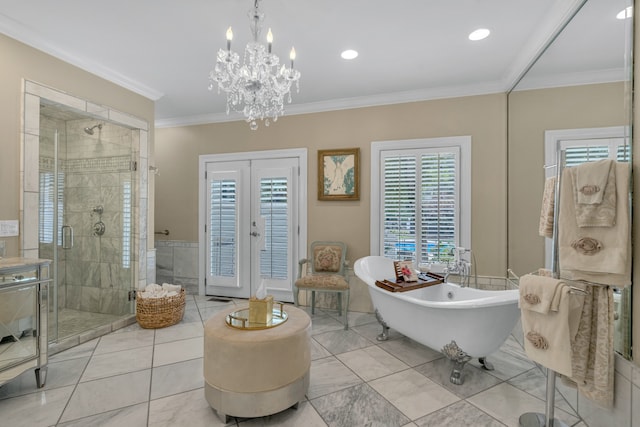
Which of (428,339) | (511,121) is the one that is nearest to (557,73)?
(511,121)

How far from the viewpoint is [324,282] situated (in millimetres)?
3432

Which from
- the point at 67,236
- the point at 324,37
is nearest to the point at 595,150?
the point at 324,37

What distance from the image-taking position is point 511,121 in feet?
10.4

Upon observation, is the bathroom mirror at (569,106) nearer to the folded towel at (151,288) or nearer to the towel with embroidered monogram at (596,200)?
the towel with embroidered monogram at (596,200)

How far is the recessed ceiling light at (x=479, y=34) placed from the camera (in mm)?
2393

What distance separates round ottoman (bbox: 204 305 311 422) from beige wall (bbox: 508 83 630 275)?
2048 mm

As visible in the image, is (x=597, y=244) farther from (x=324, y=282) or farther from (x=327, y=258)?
(x=327, y=258)

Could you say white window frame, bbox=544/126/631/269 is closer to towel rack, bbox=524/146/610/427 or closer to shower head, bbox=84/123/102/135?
towel rack, bbox=524/146/610/427

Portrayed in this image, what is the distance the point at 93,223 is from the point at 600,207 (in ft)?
14.8

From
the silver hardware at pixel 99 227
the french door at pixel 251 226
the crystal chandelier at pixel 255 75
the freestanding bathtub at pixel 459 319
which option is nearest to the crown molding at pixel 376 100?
the french door at pixel 251 226

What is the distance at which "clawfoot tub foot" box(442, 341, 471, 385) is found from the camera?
2.22 metres

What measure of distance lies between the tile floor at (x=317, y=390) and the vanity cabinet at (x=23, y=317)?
0.21m

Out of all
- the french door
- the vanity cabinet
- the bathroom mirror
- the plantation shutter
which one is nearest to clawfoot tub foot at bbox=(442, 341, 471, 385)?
the bathroom mirror

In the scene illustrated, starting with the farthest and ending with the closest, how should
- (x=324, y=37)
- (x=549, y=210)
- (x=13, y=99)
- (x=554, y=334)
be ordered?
(x=324, y=37)
(x=13, y=99)
(x=549, y=210)
(x=554, y=334)
